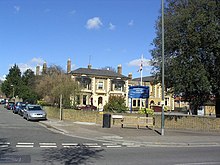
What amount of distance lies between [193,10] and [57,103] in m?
24.9

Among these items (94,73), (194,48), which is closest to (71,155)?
(194,48)

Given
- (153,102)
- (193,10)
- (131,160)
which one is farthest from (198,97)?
(153,102)

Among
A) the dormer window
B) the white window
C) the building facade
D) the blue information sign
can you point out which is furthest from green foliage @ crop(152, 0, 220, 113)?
the dormer window

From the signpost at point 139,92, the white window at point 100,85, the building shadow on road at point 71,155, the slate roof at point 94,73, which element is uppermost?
the slate roof at point 94,73

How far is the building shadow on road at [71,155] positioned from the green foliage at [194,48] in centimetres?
1073

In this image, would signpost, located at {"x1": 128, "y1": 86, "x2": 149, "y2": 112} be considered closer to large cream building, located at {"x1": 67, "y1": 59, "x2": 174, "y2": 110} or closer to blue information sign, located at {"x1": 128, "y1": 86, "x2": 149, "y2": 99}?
blue information sign, located at {"x1": 128, "y1": 86, "x2": 149, "y2": 99}

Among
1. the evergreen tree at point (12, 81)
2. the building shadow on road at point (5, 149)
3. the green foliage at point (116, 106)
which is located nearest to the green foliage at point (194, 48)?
the green foliage at point (116, 106)

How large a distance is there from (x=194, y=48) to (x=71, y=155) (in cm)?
1334

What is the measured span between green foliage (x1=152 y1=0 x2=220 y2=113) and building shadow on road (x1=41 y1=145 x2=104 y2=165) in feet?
Result: 35.2

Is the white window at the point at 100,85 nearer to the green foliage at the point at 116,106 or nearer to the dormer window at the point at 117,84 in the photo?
the dormer window at the point at 117,84

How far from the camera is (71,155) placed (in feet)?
36.7

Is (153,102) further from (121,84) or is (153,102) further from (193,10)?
(193,10)

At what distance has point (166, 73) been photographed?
22.8 m

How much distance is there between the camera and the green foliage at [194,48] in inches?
810
